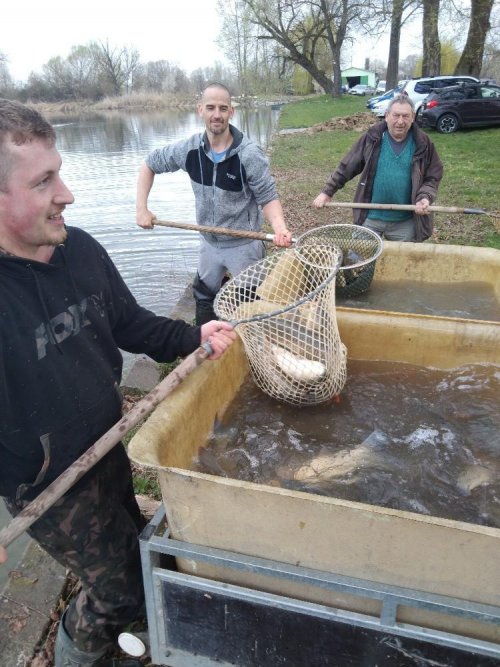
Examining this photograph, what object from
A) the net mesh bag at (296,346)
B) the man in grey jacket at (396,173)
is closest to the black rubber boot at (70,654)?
the net mesh bag at (296,346)

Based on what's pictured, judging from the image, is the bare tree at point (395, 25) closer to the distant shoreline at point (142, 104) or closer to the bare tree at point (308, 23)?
the bare tree at point (308, 23)

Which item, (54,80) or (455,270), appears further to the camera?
(54,80)

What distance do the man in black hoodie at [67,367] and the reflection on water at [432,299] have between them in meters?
2.62

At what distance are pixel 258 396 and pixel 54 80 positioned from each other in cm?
7716

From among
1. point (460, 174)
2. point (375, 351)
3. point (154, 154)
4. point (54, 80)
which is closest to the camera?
point (375, 351)

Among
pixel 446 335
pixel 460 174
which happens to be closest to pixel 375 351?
pixel 446 335

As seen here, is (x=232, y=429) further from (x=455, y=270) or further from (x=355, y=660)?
(x=455, y=270)

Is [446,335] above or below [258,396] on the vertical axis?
above

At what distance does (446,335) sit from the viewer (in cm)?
307

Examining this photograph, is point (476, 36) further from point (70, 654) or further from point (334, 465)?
point (70, 654)

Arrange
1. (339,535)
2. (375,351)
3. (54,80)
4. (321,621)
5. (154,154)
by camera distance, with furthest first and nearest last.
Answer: (54,80) → (154,154) → (375,351) → (321,621) → (339,535)

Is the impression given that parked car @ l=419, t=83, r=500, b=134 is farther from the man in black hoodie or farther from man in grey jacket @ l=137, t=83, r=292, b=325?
the man in black hoodie

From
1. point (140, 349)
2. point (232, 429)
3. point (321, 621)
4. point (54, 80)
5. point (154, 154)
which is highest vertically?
point (54, 80)

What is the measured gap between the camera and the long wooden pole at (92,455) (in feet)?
5.11
